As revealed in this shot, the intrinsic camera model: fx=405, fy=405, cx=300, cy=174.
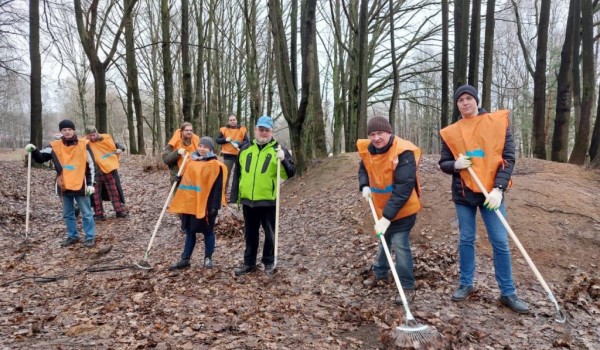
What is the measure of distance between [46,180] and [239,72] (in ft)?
50.9

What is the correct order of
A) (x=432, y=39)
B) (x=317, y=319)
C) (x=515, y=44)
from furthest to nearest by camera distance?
(x=515, y=44), (x=432, y=39), (x=317, y=319)

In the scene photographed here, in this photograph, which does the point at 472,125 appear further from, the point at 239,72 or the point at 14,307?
the point at 239,72

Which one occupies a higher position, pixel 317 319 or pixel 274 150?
pixel 274 150

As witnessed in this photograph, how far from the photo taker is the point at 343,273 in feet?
18.5

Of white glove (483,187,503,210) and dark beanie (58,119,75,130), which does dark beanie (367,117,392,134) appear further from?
dark beanie (58,119,75,130)

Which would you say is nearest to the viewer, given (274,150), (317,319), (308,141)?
(317,319)

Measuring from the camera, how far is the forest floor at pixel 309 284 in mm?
3770

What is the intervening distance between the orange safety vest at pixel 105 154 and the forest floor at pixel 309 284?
1.31 meters

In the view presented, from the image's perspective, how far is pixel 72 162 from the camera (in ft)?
23.2

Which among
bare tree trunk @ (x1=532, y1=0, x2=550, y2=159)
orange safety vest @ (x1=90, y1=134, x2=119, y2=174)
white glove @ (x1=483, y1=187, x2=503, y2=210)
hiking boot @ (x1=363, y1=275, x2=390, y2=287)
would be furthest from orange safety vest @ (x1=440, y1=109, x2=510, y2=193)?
bare tree trunk @ (x1=532, y1=0, x2=550, y2=159)

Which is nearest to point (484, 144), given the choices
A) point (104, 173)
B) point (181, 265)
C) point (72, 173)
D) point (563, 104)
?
point (181, 265)

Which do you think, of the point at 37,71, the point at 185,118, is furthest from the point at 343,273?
the point at 37,71

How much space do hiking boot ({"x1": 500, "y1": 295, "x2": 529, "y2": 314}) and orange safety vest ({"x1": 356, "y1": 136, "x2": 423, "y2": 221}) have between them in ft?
4.22

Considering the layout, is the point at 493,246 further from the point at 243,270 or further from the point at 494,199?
the point at 243,270
